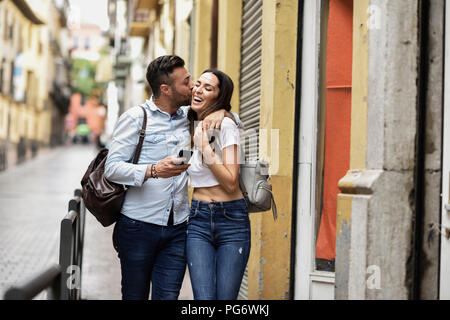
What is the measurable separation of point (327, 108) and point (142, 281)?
2.19 metres

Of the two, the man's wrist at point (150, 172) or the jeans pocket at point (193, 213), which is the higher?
the man's wrist at point (150, 172)

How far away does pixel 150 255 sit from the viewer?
4.04 metres

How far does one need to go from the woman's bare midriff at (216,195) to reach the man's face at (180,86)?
59 cm

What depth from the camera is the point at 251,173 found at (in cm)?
376

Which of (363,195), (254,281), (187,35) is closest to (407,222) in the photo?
(363,195)

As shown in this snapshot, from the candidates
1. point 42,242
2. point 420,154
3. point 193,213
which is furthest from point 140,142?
point 42,242

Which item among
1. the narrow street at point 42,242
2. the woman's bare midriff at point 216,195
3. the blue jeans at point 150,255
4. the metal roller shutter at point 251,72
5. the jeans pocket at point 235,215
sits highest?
the metal roller shutter at point 251,72

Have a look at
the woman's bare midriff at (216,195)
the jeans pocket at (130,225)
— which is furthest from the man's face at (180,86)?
the jeans pocket at (130,225)

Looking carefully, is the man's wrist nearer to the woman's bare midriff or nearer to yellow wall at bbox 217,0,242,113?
the woman's bare midriff

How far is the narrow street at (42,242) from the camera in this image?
24.8 ft

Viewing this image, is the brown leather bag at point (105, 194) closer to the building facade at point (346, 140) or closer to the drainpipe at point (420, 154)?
the building facade at point (346, 140)

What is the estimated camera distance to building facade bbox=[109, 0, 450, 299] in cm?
370

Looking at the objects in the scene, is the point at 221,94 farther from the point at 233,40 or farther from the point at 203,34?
the point at 203,34

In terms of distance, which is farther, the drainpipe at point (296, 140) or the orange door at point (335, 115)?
the drainpipe at point (296, 140)
